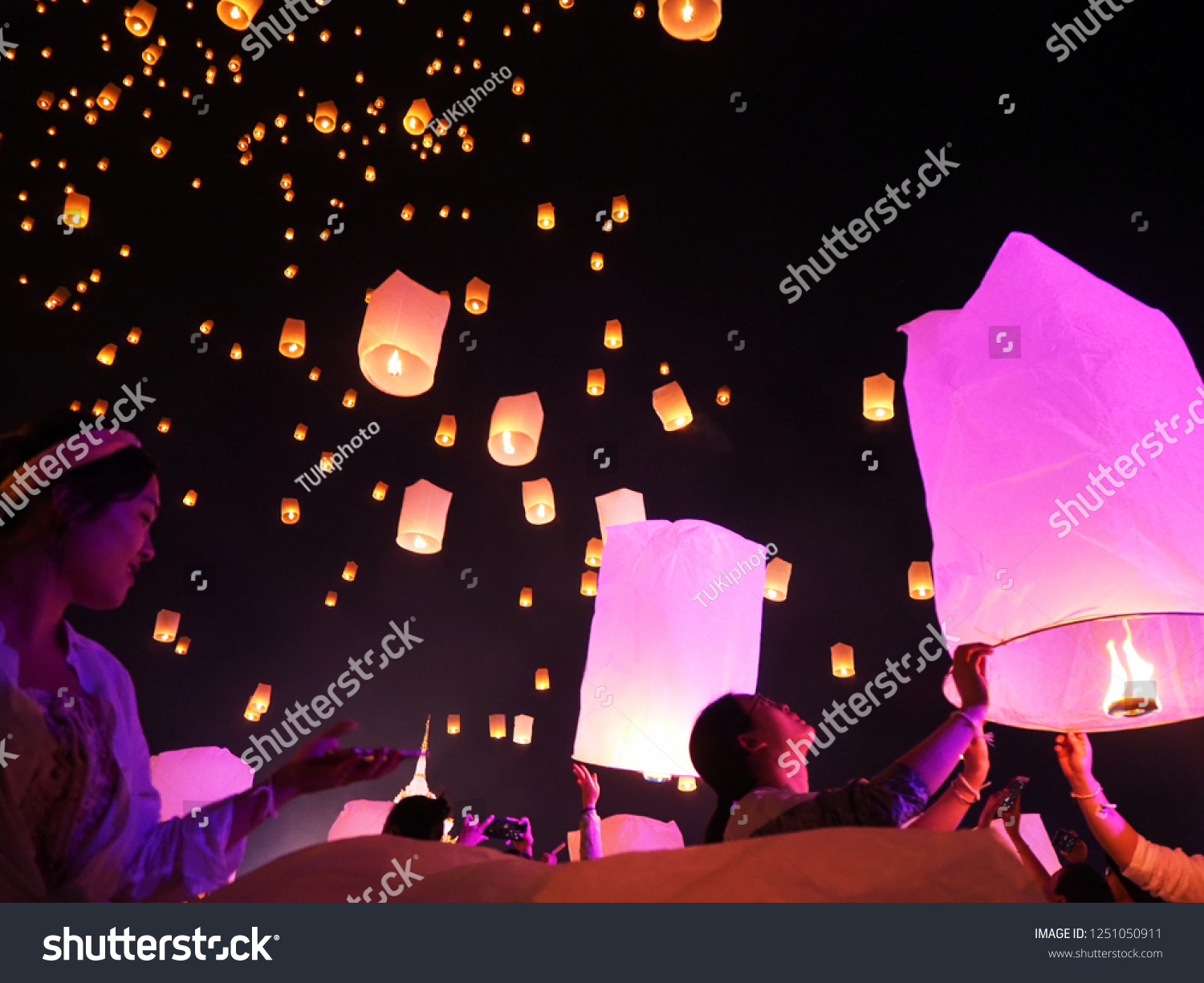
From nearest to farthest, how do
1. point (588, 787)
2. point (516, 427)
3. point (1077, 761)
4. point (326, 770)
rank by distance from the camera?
1. point (326, 770)
2. point (1077, 761)
3. point (588, 787)
4. point (516, 427)

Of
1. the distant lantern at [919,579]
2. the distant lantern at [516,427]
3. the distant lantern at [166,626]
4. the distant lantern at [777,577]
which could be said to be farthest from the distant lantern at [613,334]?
the distant lantern at [166,626]

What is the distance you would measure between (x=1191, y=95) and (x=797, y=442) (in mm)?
2962

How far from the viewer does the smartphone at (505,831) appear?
3.70 metres

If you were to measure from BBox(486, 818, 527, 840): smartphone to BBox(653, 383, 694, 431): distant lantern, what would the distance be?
8.26 feet

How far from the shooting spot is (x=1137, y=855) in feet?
6.68

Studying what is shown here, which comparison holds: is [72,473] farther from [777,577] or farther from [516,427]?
[777,577]

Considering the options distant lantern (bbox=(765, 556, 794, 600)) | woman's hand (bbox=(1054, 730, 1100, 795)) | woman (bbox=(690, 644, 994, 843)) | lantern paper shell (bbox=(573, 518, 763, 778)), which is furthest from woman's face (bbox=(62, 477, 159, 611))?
distant lantern (bbox=(765, 556, 794, 600))

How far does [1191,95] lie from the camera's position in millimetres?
3992

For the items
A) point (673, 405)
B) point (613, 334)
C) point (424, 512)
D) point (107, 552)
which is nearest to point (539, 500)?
point (424, 512)

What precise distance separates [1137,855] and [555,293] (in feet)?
16.0

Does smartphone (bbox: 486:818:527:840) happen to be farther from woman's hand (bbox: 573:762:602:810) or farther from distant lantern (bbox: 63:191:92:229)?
distant lantern (bbox: 63:191:92:229)

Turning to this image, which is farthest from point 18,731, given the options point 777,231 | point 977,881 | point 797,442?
point 797,442

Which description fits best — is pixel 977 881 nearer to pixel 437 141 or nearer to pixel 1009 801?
pixel 1009 801

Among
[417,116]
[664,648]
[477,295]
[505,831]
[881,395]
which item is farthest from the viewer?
[477,295]
